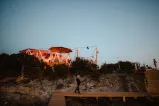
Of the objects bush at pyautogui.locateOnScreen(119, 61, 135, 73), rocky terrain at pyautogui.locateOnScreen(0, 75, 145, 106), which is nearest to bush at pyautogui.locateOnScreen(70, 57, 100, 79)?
rocky terrain at pyautogui.locateOnScreen(0, 75, 145, 106)

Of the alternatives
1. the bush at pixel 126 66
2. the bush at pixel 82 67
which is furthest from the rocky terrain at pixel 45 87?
the bush at pixel 126 66

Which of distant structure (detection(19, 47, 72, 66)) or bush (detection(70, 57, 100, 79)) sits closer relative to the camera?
bush (detection(70, 57, 100, 79))

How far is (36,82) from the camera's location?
15.8 meters

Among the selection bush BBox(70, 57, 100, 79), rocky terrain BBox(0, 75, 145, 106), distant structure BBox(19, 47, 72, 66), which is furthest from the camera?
distant structure BBox(19, 47, 72, 66)

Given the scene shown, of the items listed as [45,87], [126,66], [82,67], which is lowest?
[45,87]

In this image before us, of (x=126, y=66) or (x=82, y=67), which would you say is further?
(x=126, y=66)

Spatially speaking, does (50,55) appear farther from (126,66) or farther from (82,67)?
(126,66)

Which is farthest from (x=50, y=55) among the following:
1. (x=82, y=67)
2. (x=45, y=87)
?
(x=45, y=87)

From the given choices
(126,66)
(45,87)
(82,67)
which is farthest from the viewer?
(126,66)

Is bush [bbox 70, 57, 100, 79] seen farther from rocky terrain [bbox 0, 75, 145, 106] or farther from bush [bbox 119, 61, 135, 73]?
bush [bbox 119, 61, 135, 73]

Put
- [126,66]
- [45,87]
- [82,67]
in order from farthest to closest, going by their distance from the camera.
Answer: [126,66] < [82,67] < [45,87]

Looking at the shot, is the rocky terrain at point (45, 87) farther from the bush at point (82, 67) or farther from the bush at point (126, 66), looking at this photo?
the bush at point (126, 66)

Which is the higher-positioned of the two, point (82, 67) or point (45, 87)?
point (82, 67)

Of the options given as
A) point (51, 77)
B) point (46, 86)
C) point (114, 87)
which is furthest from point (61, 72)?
point (114, 87)
